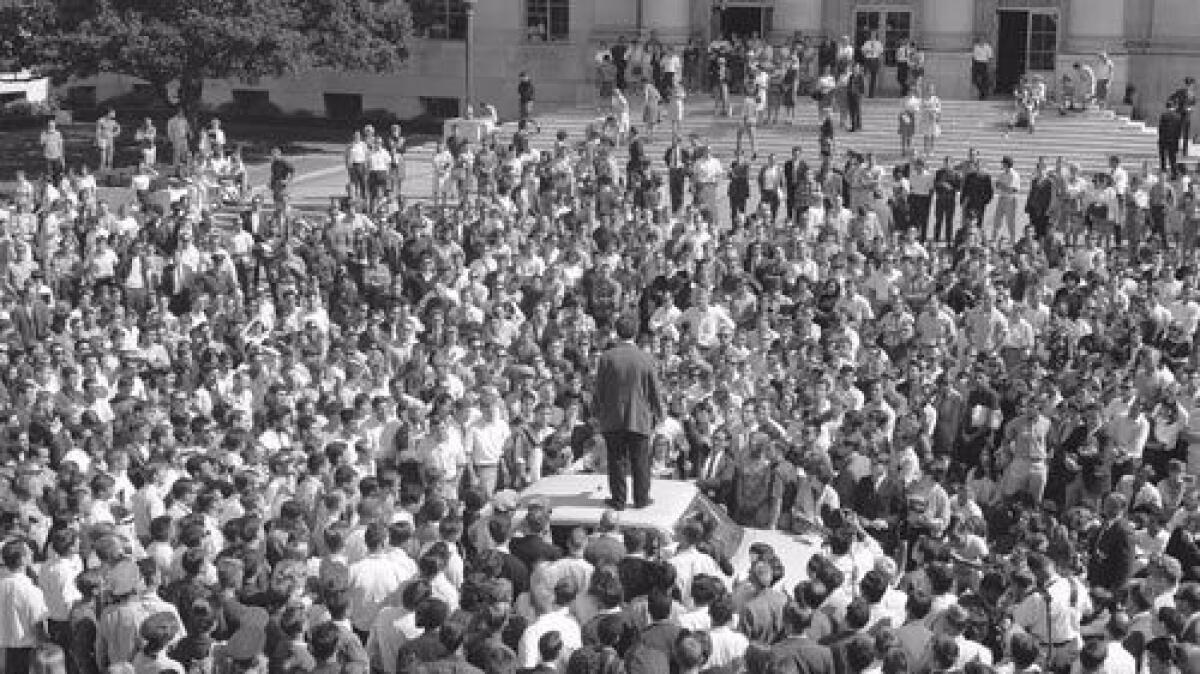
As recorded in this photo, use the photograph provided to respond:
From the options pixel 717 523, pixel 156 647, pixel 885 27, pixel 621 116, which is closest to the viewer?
pixel 156 647

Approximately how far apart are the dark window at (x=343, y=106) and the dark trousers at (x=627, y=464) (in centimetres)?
3683

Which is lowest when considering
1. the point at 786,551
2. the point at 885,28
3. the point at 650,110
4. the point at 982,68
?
the point at 786,551

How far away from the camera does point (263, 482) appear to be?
14.7 meters

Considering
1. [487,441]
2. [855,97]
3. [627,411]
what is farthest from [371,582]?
[855,97]

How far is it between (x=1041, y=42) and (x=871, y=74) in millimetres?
5440

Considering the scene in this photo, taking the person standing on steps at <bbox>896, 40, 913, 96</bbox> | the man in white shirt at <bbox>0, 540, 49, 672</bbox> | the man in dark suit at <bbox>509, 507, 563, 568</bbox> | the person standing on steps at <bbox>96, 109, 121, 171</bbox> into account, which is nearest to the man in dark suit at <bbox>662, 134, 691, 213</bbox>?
the person standing on steps at <bbox>896, 40, 913, 96</bbox>

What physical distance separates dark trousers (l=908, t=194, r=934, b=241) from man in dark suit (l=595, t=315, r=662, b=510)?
52.7ft

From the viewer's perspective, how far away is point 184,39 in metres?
37.9

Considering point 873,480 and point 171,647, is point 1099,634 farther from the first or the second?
point 171,647

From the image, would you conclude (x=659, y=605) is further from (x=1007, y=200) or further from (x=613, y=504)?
(x=1007, y=200)

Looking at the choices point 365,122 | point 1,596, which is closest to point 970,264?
point 1,596

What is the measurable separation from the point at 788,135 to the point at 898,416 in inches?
831

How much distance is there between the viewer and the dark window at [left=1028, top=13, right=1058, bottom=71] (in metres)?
42.5

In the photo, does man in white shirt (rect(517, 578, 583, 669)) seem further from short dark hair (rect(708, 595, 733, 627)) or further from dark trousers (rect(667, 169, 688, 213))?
dark trousers (rect(667, 169, 688, 213))
